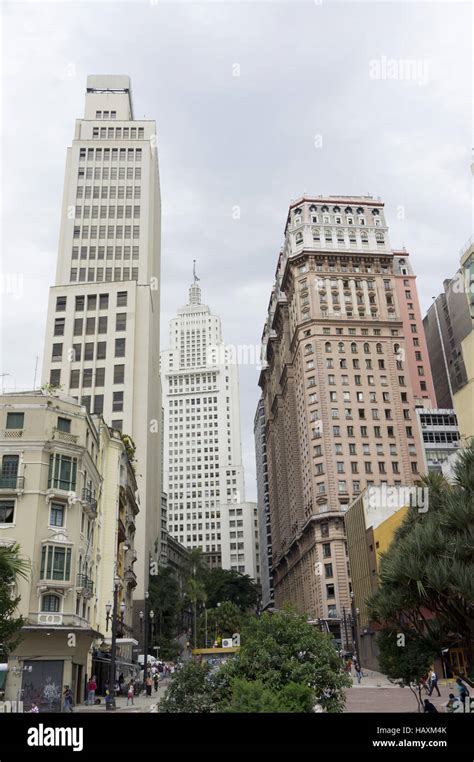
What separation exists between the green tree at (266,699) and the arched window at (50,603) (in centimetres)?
2587

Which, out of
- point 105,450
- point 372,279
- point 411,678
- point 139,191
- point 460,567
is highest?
point 139,191

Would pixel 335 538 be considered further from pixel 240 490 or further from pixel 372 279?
pixel 240 490

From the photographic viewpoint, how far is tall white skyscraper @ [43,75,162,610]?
87875 mm

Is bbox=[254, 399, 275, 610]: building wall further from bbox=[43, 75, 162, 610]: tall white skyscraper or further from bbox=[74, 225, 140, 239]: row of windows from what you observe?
bbox=[74, 225, 140, 239]: row of windows

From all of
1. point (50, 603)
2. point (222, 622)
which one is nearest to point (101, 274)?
point (222, 622)

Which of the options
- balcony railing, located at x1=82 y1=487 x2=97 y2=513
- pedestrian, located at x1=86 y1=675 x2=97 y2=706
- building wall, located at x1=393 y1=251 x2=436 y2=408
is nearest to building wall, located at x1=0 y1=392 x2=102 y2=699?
balcony railing, located at x1=82 y1=487 x2=97 y2=513

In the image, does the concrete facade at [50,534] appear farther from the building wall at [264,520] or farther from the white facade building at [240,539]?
the white facade building at [240,539]

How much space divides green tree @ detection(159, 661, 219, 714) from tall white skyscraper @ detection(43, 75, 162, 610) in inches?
2484

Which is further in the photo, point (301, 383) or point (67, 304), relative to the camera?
point (301, 383)

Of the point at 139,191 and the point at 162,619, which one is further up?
the point at 139,191

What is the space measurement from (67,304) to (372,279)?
172ft
